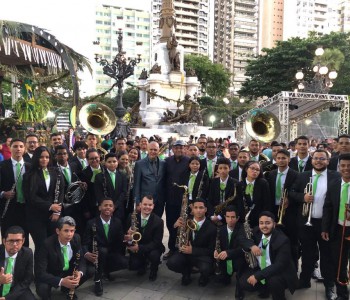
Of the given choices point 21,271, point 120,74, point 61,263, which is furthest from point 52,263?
point 120,74

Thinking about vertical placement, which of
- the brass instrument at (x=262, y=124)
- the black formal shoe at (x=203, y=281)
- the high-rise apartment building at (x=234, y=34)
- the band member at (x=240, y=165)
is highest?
the high-rise apartment building at (x=234, y=34)

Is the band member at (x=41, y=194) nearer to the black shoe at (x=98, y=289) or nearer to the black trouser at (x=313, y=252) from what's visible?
the black shoe at (x=98, y=289)

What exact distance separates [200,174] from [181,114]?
69.7ft

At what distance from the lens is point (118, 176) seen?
5535 millimetres

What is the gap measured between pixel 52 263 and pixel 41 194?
36.5 inches

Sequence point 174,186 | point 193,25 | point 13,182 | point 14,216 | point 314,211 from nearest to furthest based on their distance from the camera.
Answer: point 314,211 → point 13,182 → point 14,216 → point 174,186 → point 193,25

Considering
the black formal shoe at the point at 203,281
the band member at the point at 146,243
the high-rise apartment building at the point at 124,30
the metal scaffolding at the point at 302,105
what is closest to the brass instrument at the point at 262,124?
the band member at the point at 146,243

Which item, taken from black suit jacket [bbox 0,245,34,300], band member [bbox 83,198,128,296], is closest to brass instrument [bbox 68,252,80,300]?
band member [bbox 83,198,128,296]

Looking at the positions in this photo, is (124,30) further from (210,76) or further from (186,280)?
(186,280)

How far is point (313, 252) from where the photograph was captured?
15.1ft

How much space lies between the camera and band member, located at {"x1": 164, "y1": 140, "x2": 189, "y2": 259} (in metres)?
5.82

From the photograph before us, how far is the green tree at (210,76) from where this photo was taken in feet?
160

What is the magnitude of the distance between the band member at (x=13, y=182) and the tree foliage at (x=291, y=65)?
101ft

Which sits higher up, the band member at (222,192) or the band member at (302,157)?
the band member at (302,157)
